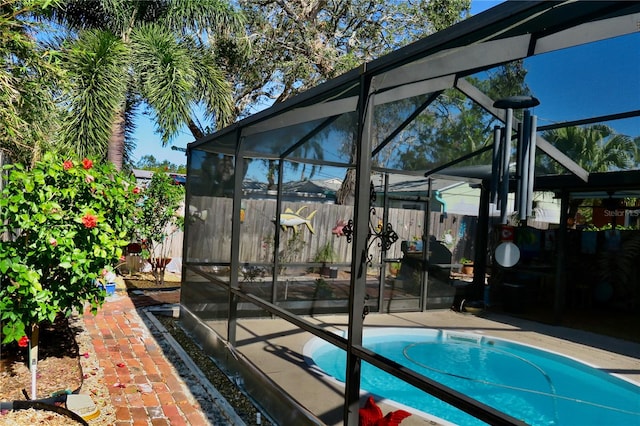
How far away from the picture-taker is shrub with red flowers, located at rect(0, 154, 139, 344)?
3508 mm

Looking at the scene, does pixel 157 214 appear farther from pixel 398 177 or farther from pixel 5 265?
pixel 5 265

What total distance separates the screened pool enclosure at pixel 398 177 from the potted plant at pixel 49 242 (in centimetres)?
142

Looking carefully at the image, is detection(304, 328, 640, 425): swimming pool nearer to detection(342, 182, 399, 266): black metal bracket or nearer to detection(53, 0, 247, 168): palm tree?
detection(342, 182, 399, 266): black metal bracket

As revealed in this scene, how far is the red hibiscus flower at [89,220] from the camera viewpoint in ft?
11.8

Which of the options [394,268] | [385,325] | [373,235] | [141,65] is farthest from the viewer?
[141,65]

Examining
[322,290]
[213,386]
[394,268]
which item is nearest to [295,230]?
[322,290]

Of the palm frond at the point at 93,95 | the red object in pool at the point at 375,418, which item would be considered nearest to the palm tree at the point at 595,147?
the red object in pool at the point at 375,418

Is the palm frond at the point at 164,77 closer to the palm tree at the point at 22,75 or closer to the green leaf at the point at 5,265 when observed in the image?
the palm tree at the point at 22,75

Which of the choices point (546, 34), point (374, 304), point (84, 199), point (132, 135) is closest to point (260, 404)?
point (84, 199)

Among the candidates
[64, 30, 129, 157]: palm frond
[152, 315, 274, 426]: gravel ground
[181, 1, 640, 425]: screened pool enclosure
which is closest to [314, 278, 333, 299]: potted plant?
[181, 1, 640, 425]: screened pool enclosure

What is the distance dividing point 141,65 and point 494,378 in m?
9.49

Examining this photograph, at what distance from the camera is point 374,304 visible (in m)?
7.87

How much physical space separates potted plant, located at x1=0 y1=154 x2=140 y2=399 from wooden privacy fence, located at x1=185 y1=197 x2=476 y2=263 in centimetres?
164

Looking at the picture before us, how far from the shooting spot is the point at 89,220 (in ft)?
11.8
